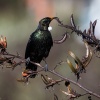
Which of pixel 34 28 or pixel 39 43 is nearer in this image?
pixel 39 43

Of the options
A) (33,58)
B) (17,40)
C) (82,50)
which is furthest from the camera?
(17,40)

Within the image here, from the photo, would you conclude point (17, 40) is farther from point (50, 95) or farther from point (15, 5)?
point (50, 95)

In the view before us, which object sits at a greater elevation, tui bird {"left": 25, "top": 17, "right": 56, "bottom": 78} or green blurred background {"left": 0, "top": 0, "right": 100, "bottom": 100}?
tui bird {"left": 25, "top": 17, "right": 56, "bottom": 78}

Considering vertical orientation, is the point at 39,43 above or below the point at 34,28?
above

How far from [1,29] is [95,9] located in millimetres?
2509

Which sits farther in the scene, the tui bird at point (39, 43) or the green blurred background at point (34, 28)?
the green blurred background at point (34, 28)

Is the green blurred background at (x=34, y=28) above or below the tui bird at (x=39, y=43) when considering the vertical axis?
below

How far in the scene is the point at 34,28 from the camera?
12.1 metres

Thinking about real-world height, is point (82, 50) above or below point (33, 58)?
below

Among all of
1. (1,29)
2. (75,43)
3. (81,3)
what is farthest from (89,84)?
(81,3)

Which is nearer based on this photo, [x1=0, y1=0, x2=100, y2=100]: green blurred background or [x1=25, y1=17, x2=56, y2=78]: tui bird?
[x1=25, y1=17, x2=56, y2=78]: tui bird

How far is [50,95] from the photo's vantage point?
8555mm

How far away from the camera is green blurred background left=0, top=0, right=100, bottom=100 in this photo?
912cm

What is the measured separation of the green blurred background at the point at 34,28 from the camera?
29.9 ft
